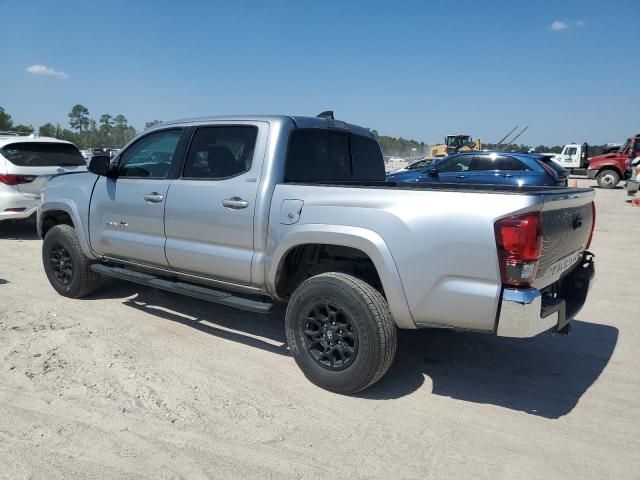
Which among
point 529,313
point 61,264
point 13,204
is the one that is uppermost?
point 529,313

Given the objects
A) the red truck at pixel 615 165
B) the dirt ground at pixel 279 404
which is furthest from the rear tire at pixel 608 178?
the dirt ground at pixel 279 404

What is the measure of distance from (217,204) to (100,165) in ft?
5.41

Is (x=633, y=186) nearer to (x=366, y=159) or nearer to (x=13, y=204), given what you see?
(x=366, y=159)

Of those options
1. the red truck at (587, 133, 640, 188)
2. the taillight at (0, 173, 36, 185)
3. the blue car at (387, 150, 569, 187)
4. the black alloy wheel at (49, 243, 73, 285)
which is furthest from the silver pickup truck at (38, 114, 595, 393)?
the red truck at (587, 133, 640, 188)

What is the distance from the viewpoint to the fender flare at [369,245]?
10.5ft

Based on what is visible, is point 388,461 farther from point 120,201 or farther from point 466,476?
point 120,201

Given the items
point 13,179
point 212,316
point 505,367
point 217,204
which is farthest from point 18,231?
point 505,367

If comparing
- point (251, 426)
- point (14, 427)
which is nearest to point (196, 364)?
point (251, 426)

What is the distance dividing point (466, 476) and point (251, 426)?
1274 mm

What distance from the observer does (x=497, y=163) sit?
12430 millimetres

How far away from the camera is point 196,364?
3.97 m

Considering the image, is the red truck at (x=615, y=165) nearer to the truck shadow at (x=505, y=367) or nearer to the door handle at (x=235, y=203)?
the truck shadow at (x=505, y=367)

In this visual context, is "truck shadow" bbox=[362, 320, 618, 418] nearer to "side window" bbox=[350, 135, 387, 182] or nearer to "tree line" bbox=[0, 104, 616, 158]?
"side window" bbox=[350, 135, 387, 182]

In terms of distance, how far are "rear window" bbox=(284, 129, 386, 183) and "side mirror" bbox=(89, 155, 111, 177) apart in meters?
2.10
